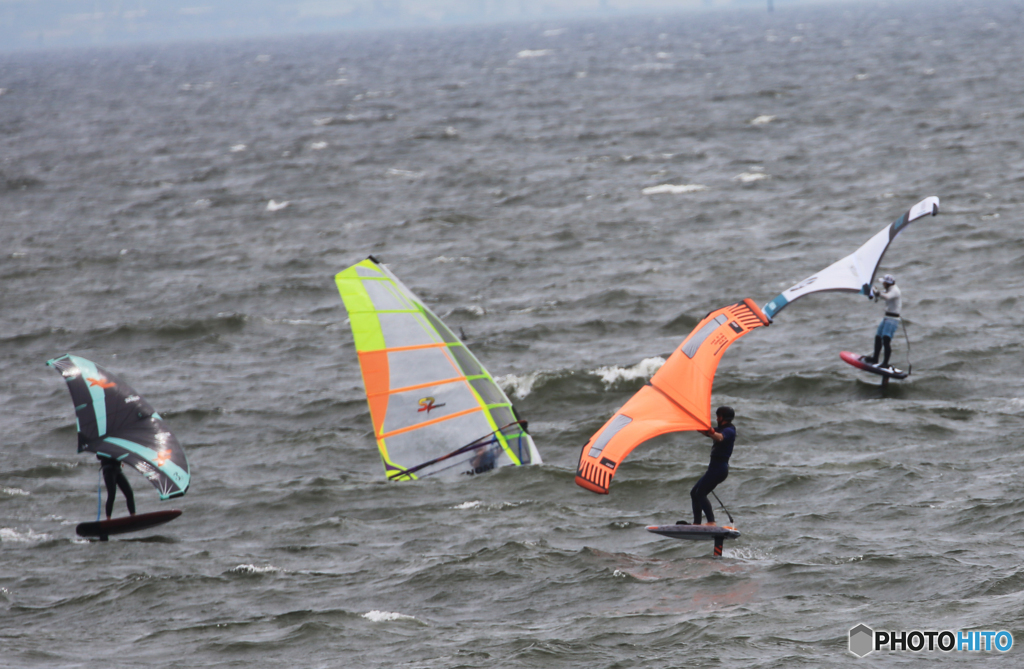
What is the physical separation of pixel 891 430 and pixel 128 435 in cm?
1401

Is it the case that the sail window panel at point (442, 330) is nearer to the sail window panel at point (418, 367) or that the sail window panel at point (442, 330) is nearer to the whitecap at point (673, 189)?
the sail window panel at point (418, 367)

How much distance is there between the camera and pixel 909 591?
1476 centimetres

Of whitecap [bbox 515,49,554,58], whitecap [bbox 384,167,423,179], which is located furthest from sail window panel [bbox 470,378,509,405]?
whitecap [bbox 515,49,554,58]

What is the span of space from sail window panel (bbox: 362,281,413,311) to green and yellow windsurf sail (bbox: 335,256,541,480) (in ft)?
0.05

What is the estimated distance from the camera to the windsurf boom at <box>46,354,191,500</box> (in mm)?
16469

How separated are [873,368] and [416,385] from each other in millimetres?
11121

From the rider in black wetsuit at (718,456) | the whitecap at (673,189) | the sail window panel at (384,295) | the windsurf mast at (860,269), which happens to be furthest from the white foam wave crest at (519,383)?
the whitecap at (673,189)

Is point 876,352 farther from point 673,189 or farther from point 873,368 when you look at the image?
point 673,189

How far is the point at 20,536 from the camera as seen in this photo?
64.7 ft

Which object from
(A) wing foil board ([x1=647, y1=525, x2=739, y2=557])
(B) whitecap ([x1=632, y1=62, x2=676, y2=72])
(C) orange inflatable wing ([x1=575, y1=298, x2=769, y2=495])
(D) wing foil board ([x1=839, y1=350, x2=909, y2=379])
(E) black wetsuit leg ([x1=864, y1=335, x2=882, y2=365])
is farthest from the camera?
(B) whitecap ([x1=632, y1=62, x2=676, y2=72])

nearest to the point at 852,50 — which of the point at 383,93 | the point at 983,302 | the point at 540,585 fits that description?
the point at 383,93

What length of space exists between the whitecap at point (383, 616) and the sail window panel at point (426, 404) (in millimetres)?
2747

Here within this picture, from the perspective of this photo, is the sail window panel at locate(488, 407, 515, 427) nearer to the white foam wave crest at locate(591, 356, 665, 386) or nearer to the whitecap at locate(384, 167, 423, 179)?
the white foam wave crest at locate(591, 356, 665, 386)

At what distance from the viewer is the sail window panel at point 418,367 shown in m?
16.7
